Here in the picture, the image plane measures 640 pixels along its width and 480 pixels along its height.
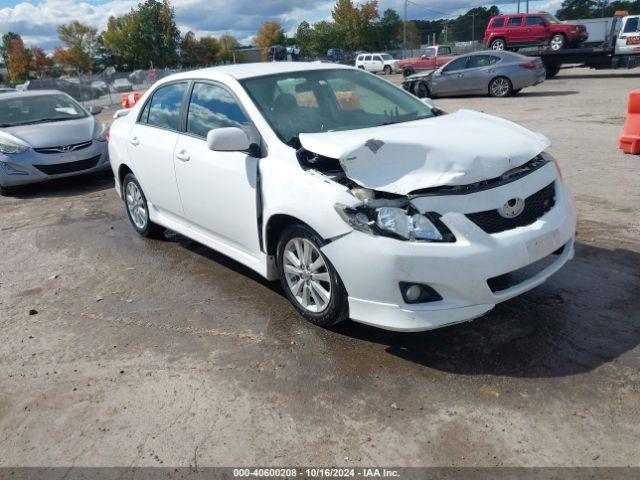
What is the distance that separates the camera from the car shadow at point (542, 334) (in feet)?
10.7

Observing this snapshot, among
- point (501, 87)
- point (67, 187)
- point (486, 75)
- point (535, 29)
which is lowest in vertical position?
point (67, 187)

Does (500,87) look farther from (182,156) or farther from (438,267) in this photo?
(438,267)

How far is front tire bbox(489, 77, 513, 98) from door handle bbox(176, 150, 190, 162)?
1543 centimetres

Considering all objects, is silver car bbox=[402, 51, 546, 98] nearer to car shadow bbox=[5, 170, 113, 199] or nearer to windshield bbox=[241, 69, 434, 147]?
car shadow bbox=[5, 170, 113, 199]

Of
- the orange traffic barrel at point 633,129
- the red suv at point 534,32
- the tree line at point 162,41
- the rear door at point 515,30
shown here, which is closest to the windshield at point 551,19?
the red suv at point 534,32

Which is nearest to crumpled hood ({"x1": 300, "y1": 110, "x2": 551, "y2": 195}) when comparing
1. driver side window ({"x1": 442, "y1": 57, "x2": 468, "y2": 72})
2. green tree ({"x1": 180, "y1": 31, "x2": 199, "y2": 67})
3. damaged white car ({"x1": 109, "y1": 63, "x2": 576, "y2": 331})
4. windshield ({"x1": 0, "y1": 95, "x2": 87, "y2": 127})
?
damaged white car ({"x1": 109, "y1": 63, "x2": 576, "y2": 331})

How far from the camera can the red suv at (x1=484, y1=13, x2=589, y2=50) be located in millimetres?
22969

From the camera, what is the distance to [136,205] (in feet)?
19.7

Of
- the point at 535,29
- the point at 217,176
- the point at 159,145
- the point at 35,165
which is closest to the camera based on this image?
the point at 217,176

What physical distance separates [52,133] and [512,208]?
25.6 feet

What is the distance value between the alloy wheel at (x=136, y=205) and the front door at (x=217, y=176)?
3.71 feet

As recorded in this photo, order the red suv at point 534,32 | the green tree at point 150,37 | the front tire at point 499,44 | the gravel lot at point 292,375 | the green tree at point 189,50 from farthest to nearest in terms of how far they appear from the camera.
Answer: the green tree at point 189,50 → the green tree at point 150,37 → the front tire at point 499,44 → the red suv at point 534,32 → the gravel lot at point 292,375

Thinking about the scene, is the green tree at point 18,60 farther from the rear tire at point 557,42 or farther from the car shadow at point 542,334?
the car shadow at point 542,334

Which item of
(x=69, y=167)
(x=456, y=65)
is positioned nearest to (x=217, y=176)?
(x=69, y=167)
